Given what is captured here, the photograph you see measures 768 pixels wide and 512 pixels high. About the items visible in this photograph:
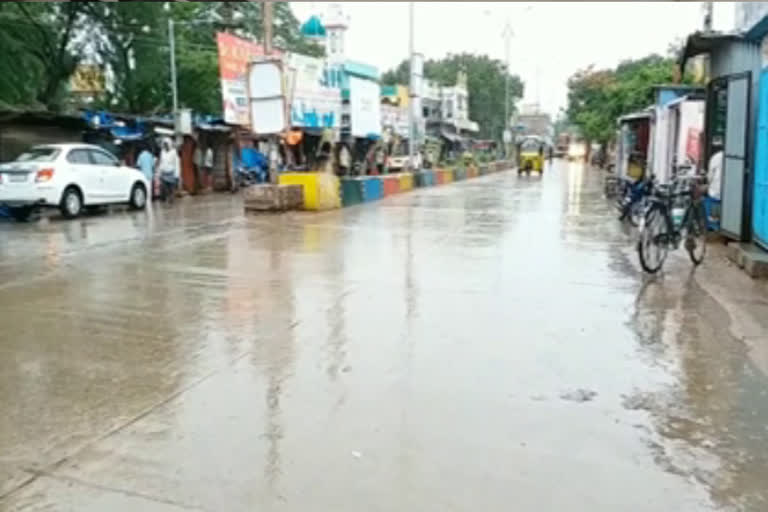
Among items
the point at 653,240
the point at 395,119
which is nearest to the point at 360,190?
the point at 653,240

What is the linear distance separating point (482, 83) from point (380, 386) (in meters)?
77.7

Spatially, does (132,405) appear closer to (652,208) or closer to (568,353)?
(568,353)

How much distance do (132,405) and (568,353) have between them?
3.09m

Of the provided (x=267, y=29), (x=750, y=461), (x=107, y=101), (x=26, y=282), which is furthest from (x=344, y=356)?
(x=107, y=101)

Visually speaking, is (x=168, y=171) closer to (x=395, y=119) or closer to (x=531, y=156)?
(x=395, y=119)

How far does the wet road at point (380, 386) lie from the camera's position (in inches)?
139

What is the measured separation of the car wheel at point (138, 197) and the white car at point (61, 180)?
496mm

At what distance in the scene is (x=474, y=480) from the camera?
3.57m

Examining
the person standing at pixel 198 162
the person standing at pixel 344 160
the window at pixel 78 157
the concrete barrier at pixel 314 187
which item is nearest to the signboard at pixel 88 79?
the person standing at pixel 198 162

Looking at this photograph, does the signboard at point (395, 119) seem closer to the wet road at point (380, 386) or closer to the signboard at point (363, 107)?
the signboard at point (363, 107)

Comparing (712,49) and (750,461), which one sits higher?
(712,49)

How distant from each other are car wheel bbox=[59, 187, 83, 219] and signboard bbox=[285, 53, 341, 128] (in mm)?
9903

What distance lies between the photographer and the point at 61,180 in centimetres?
1609

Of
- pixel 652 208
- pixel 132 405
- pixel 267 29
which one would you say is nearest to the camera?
pixel 132 405
